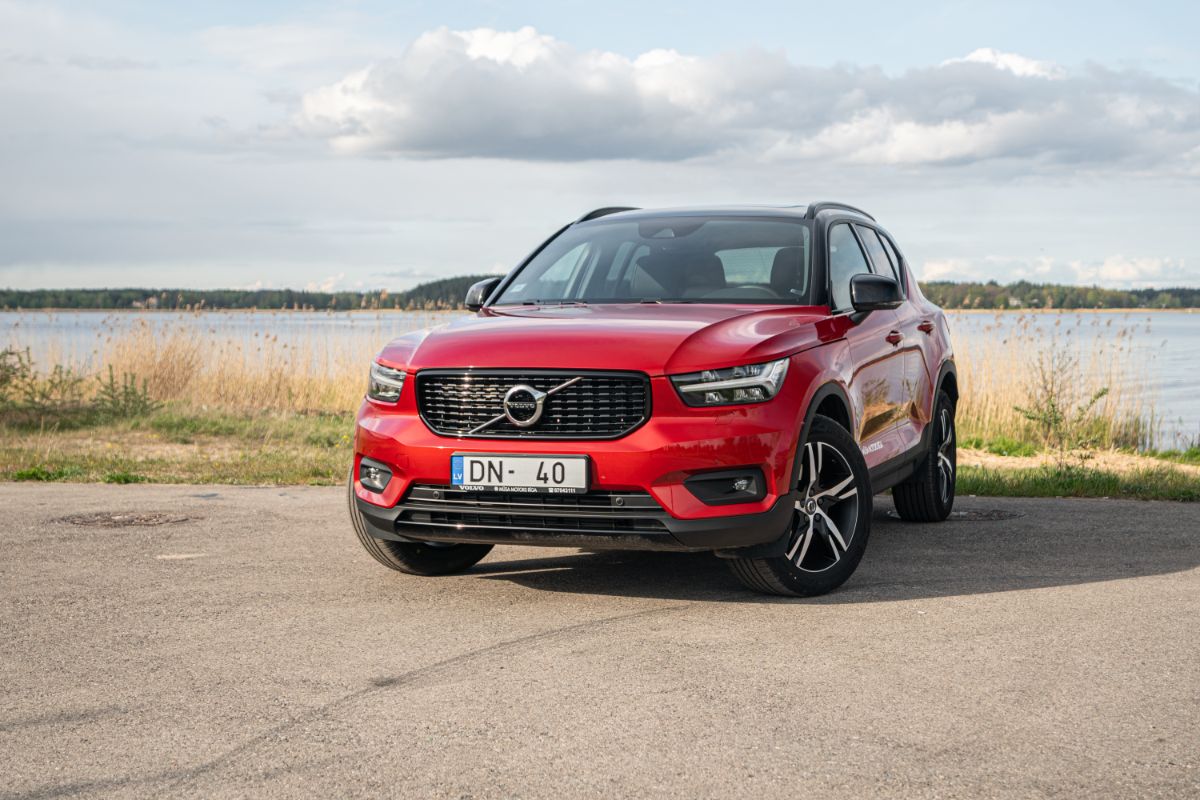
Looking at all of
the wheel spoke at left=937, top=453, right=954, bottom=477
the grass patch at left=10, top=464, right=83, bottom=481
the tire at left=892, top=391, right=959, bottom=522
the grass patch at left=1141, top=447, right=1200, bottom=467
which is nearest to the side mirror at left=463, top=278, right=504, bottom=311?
the tire at left=892, top=391, right=959, bottom=522

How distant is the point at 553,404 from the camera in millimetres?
5645

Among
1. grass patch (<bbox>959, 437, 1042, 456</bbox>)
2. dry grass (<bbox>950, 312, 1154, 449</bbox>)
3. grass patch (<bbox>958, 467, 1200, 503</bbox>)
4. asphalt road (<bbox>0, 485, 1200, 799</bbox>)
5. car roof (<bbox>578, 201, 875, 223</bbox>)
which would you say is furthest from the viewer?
dry grass (<bbox>950, 312, 1154, 449</bbox>)

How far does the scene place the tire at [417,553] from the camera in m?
6.39

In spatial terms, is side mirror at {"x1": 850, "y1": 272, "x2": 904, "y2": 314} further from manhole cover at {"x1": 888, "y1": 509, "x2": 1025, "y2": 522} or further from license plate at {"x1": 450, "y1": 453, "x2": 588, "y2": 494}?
manhole cover at {"x1": 888, "y1": 509, "x2": 1025, "y2": 522}

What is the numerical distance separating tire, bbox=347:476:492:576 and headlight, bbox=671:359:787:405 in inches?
69.0

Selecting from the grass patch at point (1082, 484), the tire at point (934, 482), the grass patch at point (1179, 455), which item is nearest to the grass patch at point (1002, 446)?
the grass patch at point (1179, 455)

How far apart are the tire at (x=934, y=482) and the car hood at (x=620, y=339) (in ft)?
8.18

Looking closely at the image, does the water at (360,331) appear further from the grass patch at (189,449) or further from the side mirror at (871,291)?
the side mirror at (871,291)

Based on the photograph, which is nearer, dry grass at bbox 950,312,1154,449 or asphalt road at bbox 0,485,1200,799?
asphalt road at bbox 0,485,1200,799

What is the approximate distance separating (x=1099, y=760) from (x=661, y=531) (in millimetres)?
2160

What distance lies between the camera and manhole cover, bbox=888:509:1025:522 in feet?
29.2

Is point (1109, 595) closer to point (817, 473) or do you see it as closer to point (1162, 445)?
point (817, 473)

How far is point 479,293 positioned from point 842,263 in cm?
203

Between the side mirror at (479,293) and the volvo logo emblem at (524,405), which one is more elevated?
the side mirror at (479,293)
